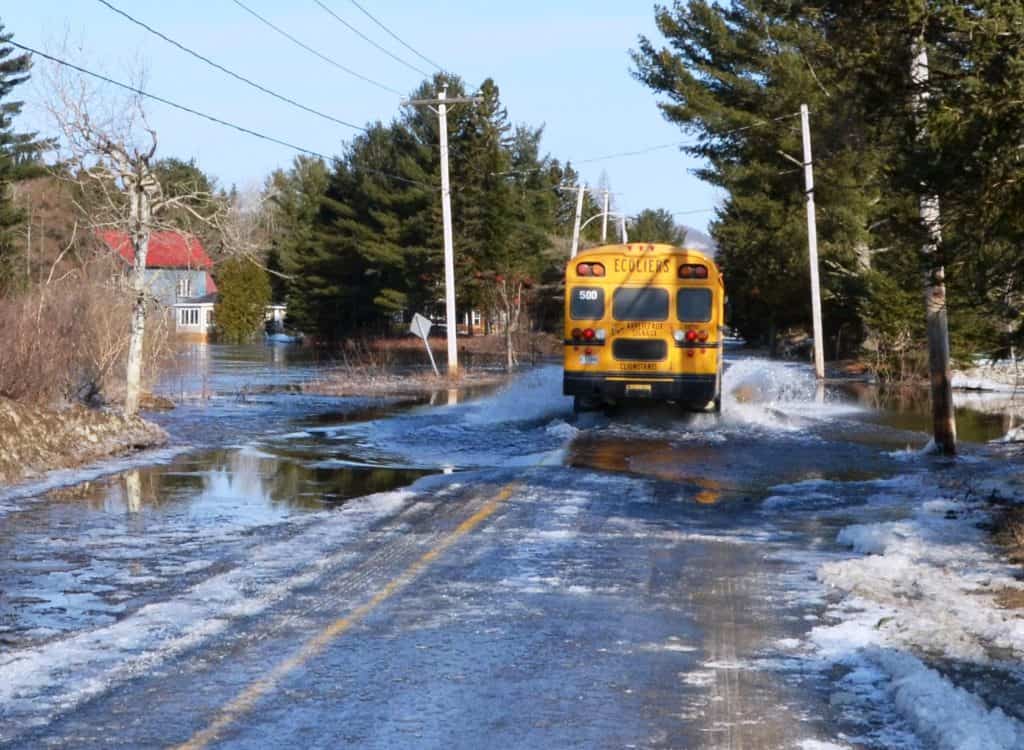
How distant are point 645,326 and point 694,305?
0.89 m

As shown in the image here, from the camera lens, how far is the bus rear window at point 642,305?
21953mm

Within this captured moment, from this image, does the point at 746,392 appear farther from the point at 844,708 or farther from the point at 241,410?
the point at 844,708

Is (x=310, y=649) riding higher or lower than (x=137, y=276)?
lower

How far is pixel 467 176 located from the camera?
6544 cm

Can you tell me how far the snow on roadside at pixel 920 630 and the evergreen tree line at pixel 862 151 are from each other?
69.4 inches

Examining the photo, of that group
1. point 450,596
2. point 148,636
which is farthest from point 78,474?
point 148,636

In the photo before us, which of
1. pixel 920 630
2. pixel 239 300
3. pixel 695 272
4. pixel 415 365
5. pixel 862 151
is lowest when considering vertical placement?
pixel 920 630

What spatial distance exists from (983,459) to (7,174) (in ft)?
165

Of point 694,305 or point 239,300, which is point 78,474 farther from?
point 239,300

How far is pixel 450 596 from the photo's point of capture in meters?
9.01

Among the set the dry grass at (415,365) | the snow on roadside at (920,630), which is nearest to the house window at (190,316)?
the dry grass at (415,365)

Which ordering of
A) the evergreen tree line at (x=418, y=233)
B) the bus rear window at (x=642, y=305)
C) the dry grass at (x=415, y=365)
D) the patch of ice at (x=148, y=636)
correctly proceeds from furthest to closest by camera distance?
1. the evergreen tree line at (x=418, y=233)
2. the dry grass at (x=415, y=365)
3. the bus rear window at (x=642, y=305)
4. the patch of ice at (x=148, y=636)

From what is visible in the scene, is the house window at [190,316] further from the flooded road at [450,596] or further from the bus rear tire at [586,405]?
the flooded road at [450,596]

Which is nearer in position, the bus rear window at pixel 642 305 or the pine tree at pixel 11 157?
the bus rear window at pixel 642 305
